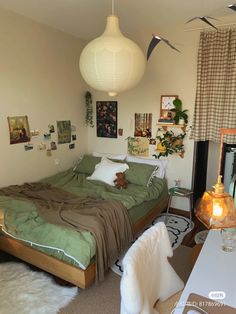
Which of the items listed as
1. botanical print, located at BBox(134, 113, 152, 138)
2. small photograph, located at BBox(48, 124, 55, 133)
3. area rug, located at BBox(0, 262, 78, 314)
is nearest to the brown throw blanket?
area rug, located at BBox(0, 262, 78, 314)

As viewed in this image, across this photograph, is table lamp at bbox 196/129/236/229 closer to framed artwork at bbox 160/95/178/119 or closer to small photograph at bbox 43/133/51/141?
framed artwork at bbox 160/95/178/119

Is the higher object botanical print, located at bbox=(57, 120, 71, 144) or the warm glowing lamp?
the warm glowing lamp

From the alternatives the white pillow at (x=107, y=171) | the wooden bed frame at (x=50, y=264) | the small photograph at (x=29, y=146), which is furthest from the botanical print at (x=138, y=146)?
the wooden bed frame at (x=50, y=264)

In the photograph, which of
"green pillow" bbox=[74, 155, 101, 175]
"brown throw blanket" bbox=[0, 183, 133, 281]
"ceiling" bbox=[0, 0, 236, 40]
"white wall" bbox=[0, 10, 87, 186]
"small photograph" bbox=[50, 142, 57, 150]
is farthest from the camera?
"green pillow" bbox=[74, 155, 101, 175]

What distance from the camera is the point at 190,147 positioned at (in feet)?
10.5

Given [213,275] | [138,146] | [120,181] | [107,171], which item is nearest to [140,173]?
[120,181]

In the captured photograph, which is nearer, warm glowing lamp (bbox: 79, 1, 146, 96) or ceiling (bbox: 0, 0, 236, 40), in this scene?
warm glowing lamp (bbox: 79, 1, 146, 96)

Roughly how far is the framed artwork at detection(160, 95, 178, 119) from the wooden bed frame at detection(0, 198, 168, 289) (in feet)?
6.92

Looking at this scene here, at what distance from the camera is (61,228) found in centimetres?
197

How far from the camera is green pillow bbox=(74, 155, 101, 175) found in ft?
11.4

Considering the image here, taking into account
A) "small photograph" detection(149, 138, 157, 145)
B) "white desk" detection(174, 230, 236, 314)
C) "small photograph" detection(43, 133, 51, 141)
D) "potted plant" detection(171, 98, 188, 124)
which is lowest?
"white desk" detection(174, 230, 236, 314)

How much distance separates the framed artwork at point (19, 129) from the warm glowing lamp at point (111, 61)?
49.6 inches

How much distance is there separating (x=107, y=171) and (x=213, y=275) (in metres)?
2.10

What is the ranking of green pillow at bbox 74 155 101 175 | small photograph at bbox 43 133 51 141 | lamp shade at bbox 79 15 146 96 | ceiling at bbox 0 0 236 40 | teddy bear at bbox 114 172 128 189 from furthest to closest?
green pillow at bbox 74 155 101 175 < small photograph at bbox 43 133 51 141 < teddy bear at bbox 114 172 128 189 < ceiling at bbox 0 0 236 40 < lamp shade at bbox 79 15 146 96
